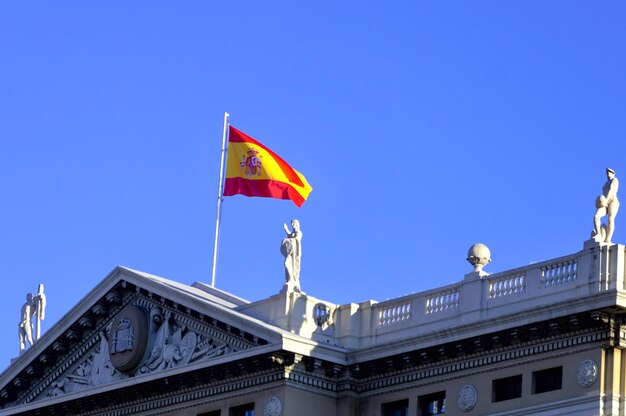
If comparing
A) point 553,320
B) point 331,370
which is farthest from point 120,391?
point 553,320

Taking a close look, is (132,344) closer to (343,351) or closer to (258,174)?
(258,174)

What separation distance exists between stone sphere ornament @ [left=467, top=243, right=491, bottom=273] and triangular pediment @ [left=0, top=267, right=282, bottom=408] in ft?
21.1

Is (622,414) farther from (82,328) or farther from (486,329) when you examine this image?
(82,328)

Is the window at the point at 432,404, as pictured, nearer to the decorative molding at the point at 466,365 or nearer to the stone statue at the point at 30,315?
the decorative molding at the point at 466,365

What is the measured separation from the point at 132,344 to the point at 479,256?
43.8 ft

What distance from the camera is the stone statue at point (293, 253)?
64.9 meters

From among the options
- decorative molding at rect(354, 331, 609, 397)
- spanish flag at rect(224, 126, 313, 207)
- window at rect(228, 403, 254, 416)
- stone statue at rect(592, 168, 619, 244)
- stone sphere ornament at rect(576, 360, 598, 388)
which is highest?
spanish flag at rect(224, 126, 313, 207)

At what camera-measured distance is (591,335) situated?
56281mm

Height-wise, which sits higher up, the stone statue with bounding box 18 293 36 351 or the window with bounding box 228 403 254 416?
the stone statue with bounding box 18 293 36 351

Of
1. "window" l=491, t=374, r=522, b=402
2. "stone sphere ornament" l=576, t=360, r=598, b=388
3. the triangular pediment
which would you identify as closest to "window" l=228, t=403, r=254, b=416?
the triangular pediment

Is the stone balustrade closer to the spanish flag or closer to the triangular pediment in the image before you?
the triangular pediment

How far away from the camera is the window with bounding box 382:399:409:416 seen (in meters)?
61.8

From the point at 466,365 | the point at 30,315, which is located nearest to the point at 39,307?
the point at 30,315

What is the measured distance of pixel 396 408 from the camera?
62.3 meters
